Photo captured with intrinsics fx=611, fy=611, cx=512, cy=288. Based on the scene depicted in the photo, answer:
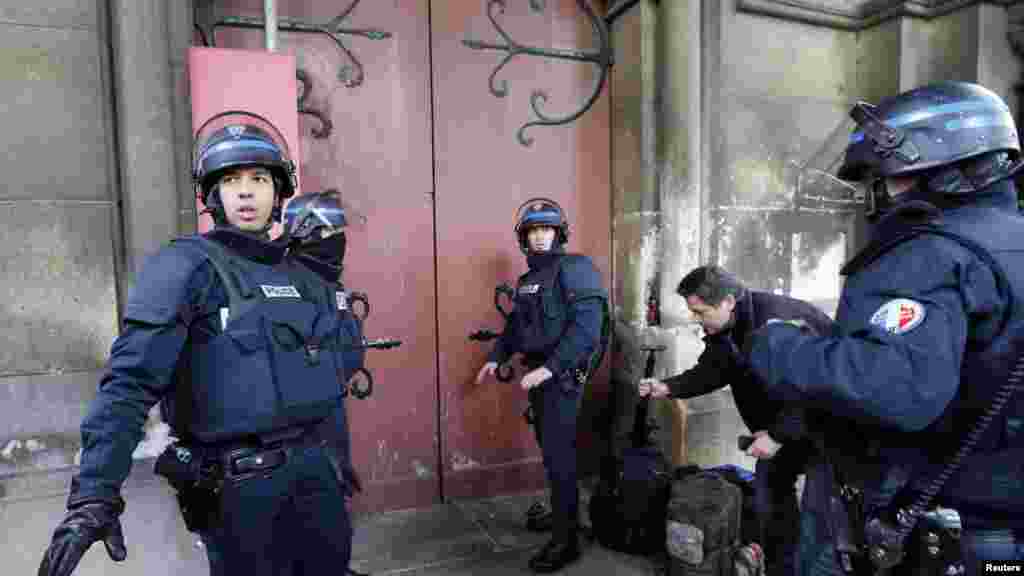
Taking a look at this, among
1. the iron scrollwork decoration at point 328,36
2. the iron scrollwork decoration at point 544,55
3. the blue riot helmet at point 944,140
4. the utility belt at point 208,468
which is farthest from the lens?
the iron scrollwork decoration at point 544,55

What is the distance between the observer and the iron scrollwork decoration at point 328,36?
11.5ft

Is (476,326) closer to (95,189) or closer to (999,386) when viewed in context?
(95,189)

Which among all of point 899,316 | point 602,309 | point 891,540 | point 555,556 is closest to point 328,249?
point 602,309

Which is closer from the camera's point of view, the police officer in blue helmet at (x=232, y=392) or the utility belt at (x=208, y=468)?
the police officer in blue helmet at (x=232, y=392)

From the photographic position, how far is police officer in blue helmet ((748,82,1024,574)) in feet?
4.68

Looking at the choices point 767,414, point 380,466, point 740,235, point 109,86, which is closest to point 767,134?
point 740,235

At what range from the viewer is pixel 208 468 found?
1797mm

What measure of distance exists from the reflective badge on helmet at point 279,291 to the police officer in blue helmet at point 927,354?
1.42m

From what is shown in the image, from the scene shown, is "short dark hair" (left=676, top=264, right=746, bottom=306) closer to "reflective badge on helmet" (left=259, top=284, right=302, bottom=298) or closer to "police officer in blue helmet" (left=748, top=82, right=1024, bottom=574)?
"police officer in blue helmet" (left=748, top=82, right=1024, bottom=574)

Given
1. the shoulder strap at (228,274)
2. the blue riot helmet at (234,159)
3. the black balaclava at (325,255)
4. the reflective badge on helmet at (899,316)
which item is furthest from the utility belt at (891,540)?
the black balaclava at (325,255)

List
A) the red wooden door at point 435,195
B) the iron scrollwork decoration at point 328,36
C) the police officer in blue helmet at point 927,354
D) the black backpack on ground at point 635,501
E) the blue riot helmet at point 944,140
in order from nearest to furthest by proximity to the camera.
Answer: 1. the police officer in blue helmet at point 927,354
2. the blue riot helmet at point 944,140
3. the black backpack on ground at point 635,501
4. the iron scrollwork decoration at point 328,36
5. the red wooden door at point 435,195

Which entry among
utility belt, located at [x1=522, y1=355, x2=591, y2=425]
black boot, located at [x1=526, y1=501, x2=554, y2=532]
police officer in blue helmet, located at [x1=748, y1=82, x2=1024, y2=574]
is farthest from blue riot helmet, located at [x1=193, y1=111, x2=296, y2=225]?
black boot, located at [x1=526, y1=501, x2=554, y2=532]

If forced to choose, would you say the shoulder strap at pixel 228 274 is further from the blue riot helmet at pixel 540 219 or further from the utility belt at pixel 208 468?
the blue riot helmet at pixel 540 219

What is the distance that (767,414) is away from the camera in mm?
2867
